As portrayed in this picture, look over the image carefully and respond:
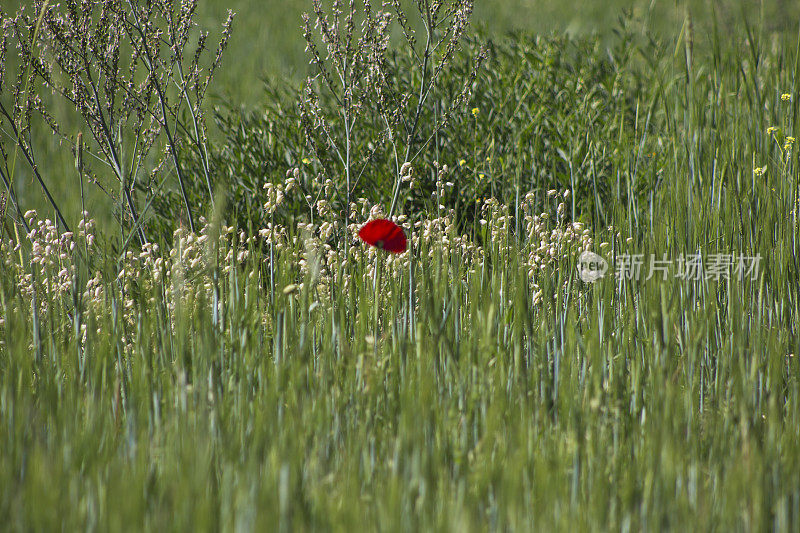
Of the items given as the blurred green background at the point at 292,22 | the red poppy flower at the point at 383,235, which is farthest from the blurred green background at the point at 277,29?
the red poppy flower at the point at 383,235

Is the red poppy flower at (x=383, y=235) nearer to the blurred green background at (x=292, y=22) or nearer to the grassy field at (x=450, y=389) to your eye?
the grassy field at (x=450, y=389)

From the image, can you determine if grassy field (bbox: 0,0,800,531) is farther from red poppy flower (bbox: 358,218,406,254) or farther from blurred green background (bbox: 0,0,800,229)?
blurred green background (bbox: 0,0,800,229)

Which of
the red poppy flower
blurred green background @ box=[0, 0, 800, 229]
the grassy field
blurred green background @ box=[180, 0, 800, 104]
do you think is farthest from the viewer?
blurred green background @ box=[180, 0, 800, 104]

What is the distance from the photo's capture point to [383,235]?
66.1 inches

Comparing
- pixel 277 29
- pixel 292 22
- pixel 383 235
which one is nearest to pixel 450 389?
pixel 383 235

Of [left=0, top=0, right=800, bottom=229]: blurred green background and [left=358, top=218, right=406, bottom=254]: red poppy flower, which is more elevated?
[left=0, top=0, right=800, bottom=229]: blurred green background

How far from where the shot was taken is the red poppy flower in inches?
65.1

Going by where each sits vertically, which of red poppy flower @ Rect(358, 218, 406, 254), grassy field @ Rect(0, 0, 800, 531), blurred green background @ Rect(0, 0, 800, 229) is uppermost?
blurred green background @ Rect(0, 0, 800, 229)

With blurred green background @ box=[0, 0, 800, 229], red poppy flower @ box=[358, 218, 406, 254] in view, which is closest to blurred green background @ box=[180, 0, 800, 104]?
blurred green background @ box=[0, 0, 800, 229]

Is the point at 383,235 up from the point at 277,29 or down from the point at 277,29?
down

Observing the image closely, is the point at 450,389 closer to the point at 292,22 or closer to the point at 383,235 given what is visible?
the point at 383,235

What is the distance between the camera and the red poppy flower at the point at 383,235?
165 cm

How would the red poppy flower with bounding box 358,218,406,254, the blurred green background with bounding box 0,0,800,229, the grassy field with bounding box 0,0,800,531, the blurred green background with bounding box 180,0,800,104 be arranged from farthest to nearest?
the blurred green background with bounding box 180,0,800,104 < the blurred green background with bounding box 0,0,800,229 < the red poppy flower with bounding box 358,218,406,254 < the grassy field with bounding box 0,0,800,531

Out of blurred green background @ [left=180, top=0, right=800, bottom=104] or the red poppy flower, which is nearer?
the red poppy flower
